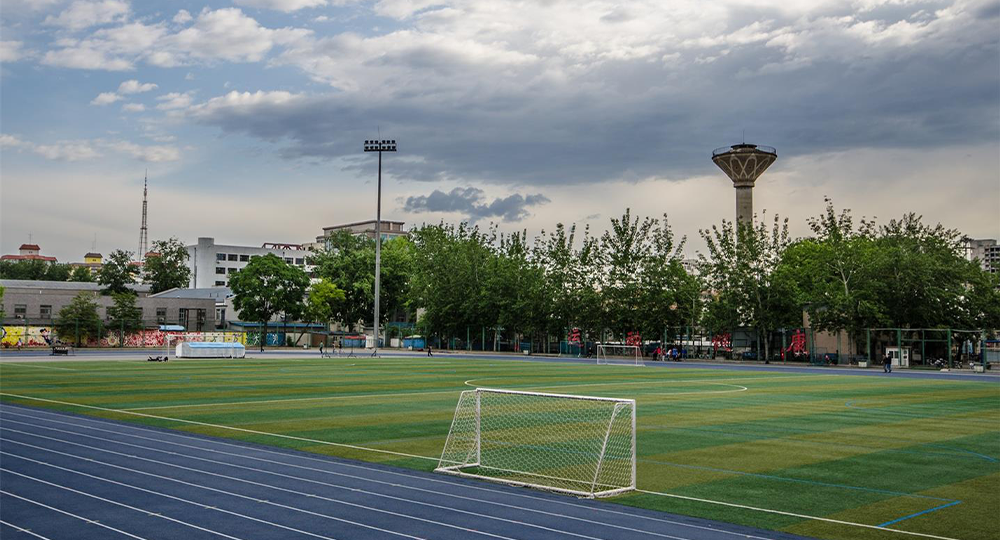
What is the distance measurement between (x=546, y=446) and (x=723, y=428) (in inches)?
238

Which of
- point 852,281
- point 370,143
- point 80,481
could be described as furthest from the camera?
point 370,143

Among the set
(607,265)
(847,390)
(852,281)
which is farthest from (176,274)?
(847,390)

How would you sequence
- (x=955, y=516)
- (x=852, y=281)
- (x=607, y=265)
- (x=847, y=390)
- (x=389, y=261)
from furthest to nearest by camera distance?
(x=389, y=261) < (x=607, y=265) < (x=852, y=281) < (x=847, y=390) < (x=955, y=516)

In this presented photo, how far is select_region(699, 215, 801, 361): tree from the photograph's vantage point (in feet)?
237

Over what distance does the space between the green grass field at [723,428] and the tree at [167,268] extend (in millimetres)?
104816

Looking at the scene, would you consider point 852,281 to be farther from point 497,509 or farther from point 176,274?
point 176,274

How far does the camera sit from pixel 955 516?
1191cm

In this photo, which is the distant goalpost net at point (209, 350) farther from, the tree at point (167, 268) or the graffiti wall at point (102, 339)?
the tree at point (167, 268)

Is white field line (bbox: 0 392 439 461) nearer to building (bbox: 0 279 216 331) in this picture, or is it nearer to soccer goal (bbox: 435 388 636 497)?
soccer goal (bbox: 435 388 636 497)

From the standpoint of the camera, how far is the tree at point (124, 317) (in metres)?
84.1

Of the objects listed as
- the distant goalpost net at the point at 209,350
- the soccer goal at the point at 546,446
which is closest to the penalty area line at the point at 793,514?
the soccer goal at the point at 546,446

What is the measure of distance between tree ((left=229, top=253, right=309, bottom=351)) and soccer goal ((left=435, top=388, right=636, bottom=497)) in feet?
248

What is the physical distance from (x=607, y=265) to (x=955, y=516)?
74963 millimetres

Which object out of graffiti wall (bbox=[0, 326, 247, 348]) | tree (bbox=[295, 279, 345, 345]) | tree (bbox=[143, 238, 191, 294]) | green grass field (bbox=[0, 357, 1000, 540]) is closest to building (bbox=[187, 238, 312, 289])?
tree (bbox=[143, 238, 191, 294])
